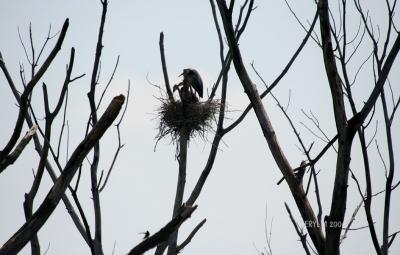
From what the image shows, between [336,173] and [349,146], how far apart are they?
13cm

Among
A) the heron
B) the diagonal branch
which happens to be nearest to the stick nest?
the heron

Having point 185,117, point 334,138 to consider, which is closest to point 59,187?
point 334,138

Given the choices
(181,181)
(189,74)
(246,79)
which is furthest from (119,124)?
(189,74)

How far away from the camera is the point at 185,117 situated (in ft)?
17.3

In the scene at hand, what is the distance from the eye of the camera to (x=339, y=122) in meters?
2.12

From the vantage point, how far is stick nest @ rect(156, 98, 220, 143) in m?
5.22

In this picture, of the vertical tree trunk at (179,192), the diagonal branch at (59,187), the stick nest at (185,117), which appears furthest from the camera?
the stick nest at (185,117)

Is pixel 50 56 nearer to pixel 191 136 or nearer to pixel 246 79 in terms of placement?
pixel 246 79

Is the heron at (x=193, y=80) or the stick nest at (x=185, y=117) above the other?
the heron at (x=193, y=80)

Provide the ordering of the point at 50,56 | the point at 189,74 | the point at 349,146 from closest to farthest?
the point at 50,56 → the point at 349,146 → the point at 189,74

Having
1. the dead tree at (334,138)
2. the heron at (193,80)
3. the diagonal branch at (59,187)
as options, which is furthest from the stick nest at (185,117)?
the diagonal branch at (59,187)

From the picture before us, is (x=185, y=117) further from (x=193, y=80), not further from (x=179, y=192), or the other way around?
(x=179, y=192)

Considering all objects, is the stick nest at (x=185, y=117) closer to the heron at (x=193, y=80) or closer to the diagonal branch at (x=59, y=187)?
the heron at (x=193, y=80)

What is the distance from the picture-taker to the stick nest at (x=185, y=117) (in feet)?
17.1
